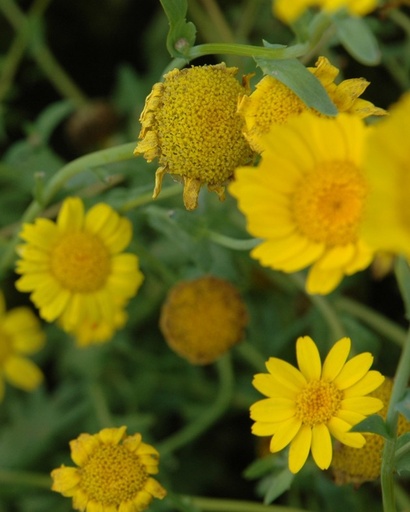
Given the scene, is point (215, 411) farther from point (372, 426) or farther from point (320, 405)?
point (372, 426)

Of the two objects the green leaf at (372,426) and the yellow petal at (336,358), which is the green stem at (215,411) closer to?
the yellow petal at (336,358)

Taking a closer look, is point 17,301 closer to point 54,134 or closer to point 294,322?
point 54,134

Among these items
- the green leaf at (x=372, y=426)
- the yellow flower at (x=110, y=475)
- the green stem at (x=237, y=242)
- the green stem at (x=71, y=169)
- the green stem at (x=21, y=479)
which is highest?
the green stem at (x=71, y=169)

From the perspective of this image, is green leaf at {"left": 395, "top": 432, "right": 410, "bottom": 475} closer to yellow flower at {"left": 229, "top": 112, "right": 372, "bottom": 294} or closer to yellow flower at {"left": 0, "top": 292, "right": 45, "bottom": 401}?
yellow flower at {"left": 229, "top": 112, "right": 372, "bottom": 294}

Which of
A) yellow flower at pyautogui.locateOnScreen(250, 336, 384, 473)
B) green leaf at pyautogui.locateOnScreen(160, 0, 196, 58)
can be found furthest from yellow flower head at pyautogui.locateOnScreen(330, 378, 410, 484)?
green leaf at pyautogui.locateOnScreen(160, 0, 196, 58)

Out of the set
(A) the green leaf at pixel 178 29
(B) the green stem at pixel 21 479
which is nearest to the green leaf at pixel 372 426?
(A) the green leaf at pixel 178 29
